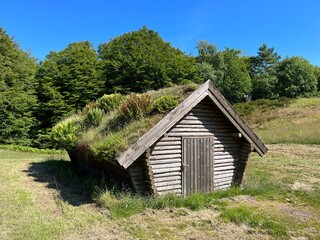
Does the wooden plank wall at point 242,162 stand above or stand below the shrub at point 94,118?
below

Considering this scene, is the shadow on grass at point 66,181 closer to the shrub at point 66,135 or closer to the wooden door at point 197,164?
the shrub at point 66,135

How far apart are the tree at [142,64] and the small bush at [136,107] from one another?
1077 inches

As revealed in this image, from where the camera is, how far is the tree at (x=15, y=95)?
28938mm

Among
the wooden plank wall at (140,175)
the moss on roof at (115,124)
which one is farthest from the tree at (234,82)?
the wooden plank wall at (140,175)

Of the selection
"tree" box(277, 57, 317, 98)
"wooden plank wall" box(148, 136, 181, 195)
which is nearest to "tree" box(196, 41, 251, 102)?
"tree" box(277, 57, 317, 98)

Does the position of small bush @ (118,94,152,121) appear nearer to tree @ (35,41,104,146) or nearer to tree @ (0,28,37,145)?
tree @ (0,28,37,145)

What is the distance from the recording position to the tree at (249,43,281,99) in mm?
58875

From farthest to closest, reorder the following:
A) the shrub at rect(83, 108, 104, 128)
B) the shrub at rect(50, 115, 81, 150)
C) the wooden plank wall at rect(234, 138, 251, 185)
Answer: the shrub at rect(50, 115, 81, 150) < the shrub at rect(83, 108, 104, 128) < the wooden plank wall at rect(234, 138, 251, 185)

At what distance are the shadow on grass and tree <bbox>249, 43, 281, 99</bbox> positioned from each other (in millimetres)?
51161

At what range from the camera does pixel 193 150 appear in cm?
960

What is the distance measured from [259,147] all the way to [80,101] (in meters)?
28.6

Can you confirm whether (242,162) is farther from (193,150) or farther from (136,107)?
(136,107)

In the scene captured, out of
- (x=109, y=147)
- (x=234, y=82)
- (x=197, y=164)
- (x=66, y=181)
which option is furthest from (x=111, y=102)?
(x=234, y=82)

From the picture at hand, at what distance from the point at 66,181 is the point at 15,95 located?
844 inches
